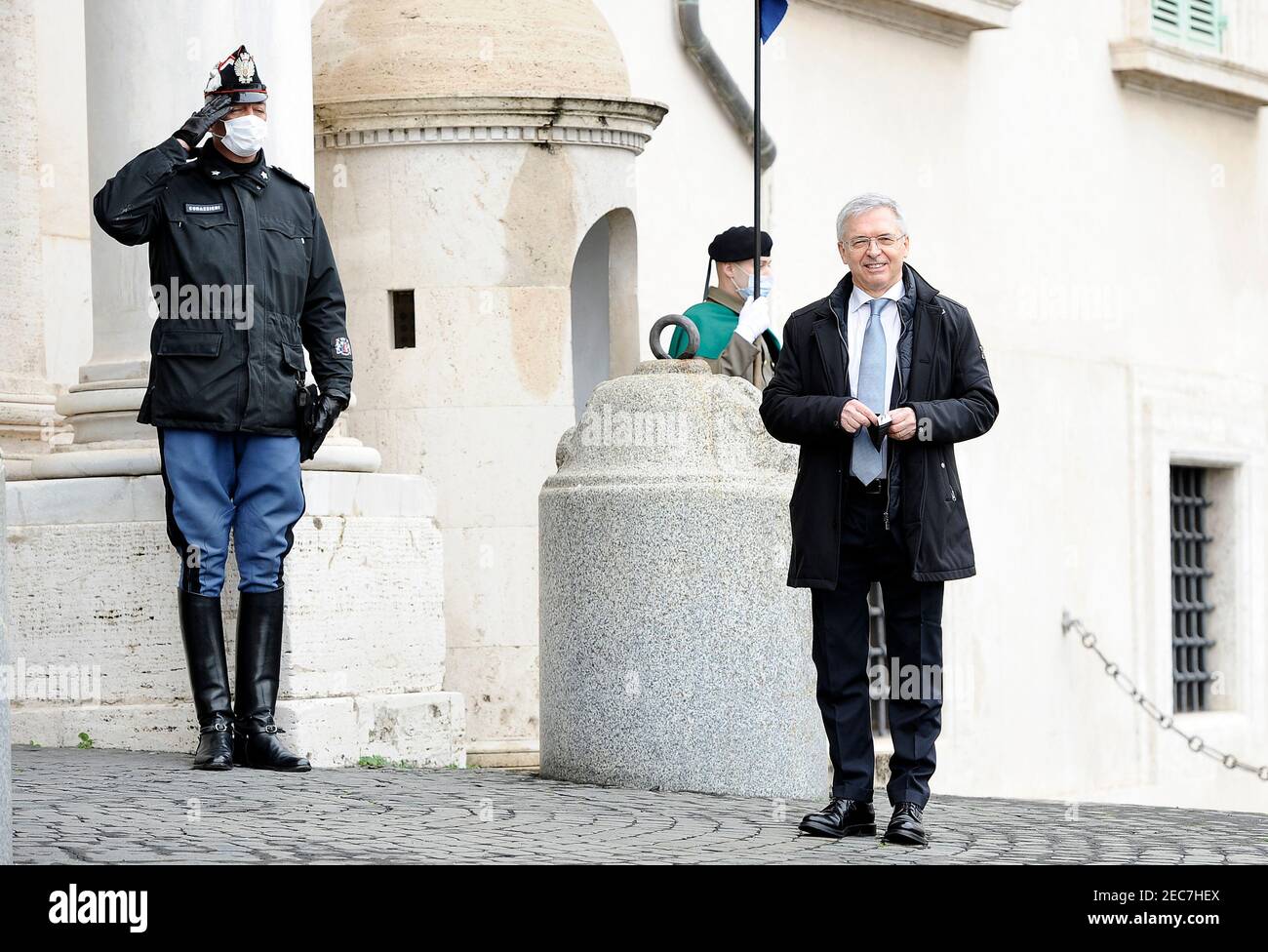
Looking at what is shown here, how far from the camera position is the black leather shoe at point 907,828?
6227mm

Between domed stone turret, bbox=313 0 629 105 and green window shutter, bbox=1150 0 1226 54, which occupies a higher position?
green window shutter, bbox=1150 0 1226 54

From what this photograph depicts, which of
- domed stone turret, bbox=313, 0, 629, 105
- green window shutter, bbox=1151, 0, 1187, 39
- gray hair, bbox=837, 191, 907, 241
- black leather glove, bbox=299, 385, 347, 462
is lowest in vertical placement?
black leather glove, bbox=299, 385, 347, 462

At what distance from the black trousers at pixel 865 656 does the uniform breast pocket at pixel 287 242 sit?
2330 millimetres

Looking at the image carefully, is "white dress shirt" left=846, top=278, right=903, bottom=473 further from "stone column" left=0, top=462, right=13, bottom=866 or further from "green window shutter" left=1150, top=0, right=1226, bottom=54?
"green window shutter" left=1150, top=0, right=1226, bottom=54

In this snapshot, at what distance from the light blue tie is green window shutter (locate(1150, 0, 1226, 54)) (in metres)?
12.9

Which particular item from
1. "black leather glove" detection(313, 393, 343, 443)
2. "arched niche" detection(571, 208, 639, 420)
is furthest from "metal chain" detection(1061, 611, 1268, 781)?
"black leather glove" detection(313, 393, 343, 443)

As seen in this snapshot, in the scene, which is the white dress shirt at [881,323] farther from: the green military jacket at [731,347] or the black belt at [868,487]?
the green military jacket at [731,347]

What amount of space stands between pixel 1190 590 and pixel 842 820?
1351cm

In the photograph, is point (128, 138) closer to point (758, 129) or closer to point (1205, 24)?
point (758, 129)

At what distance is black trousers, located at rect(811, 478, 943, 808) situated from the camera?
6.32 metres

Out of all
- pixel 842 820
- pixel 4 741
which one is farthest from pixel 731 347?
pixel 4 741

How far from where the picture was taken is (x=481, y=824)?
258 inches
